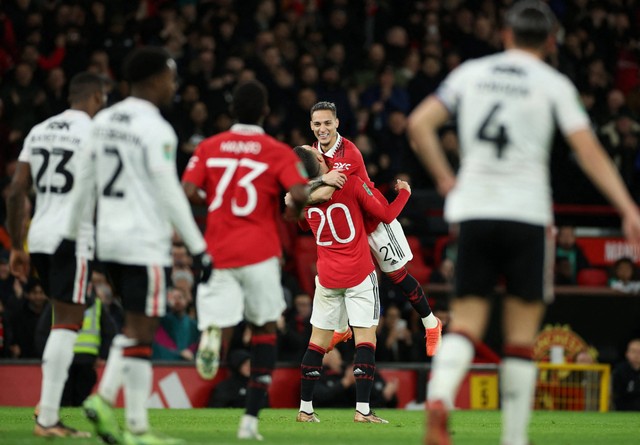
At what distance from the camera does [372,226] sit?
11875 millimetres

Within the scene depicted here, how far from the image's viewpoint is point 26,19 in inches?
761

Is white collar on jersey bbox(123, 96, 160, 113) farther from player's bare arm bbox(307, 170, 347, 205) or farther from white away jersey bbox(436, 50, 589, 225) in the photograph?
player's bare arm bbox(307, 170, 347, 205)

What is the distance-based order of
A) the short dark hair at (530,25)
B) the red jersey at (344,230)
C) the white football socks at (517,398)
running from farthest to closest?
the red jersey at (344,230) → the short dark hair at (530,25) → the white football socks at (517,398)

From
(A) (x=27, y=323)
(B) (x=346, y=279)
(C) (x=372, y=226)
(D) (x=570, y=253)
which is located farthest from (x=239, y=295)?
(D) (x=570, y=253)

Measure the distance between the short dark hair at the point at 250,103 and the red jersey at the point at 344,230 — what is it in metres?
3.08

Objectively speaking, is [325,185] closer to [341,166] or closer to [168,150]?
[341,166]

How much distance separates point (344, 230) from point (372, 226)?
0.50 metres

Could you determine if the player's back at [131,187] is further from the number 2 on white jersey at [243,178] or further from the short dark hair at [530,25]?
the short dark hair at [530,25]

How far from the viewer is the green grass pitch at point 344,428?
890 cm

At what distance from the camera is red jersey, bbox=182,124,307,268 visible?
8227 mm

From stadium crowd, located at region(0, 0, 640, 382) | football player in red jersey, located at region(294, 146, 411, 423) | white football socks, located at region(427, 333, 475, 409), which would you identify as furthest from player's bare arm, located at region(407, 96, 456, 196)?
Answer: stadium crowd, located at region(0, 0, 640, 382)

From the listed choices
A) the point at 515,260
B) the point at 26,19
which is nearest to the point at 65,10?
the point at 26,19

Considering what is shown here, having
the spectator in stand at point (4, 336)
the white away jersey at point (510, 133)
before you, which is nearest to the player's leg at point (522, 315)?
the white away jersey at point (510, 133)

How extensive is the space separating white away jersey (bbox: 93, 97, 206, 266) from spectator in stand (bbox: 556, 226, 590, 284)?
37.9 ft
